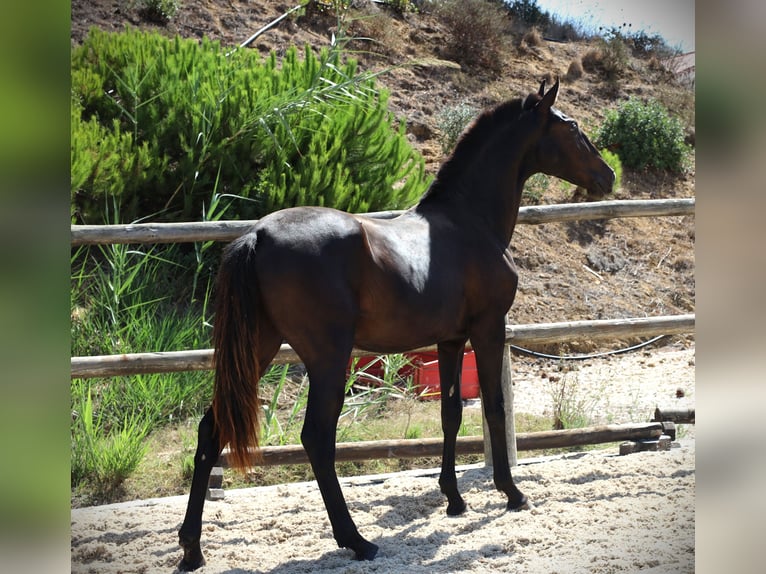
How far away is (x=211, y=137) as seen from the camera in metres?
6.44

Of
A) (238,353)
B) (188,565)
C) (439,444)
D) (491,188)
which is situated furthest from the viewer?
(439,444)

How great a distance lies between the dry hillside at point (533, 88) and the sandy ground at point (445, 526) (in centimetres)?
443

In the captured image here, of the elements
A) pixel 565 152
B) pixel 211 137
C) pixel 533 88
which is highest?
pixel 533 88

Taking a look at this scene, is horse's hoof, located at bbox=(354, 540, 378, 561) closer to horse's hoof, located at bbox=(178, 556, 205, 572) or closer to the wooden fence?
horse's hoof, located at bbox=(178, 556, 205, 572)

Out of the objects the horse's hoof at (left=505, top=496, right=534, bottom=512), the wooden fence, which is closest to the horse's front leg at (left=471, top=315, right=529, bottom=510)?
the horse's hoof at (left=505, top=496, right=534, bottom=512)

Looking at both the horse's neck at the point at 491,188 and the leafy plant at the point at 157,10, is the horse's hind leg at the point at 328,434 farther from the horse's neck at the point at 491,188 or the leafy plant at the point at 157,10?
the leafy plant at the point at 157,10

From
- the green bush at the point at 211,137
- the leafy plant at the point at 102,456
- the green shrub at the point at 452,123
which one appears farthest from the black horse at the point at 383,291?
the green shrub at the point at 452,123

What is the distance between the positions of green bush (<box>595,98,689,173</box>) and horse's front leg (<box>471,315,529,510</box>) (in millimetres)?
7938

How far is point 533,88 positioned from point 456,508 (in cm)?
881

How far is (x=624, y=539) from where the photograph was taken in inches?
131

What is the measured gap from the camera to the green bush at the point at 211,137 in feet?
20.2

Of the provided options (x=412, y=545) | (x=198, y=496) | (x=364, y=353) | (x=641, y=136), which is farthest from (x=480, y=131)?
(x=641, y=136)

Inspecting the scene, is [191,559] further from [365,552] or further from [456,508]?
[456,508]

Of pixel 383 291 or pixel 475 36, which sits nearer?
pixel 383 291
